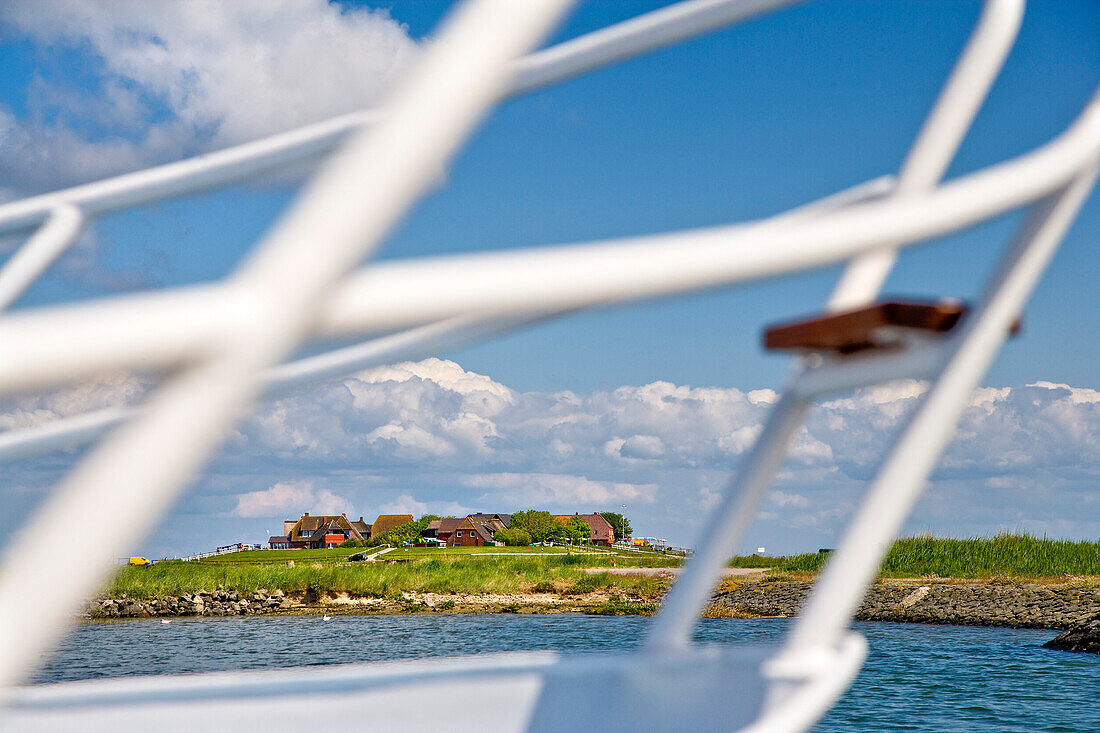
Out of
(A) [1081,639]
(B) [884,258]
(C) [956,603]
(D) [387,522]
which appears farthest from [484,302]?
(D) [387,522]

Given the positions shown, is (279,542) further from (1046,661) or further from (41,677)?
(1046,661)

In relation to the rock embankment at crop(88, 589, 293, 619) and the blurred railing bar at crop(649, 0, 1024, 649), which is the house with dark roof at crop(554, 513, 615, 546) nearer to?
the rock embankment at crop(88, 589, 293, 619)

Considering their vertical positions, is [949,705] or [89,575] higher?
[89,575]

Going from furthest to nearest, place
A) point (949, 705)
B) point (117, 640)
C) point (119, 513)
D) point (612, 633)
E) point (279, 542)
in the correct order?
point (279, 542) → point (117, 640) → point (612, 633) → point (949, 705) → point (119, 513)

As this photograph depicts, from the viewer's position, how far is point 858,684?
61.5 ft

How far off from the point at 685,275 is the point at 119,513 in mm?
930

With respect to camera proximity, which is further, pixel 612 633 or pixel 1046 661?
pixel 612 633

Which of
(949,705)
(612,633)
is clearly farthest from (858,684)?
(612,633)

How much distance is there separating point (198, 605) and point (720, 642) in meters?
26.7

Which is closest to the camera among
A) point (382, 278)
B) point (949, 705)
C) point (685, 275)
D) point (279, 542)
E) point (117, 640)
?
point (382, 278)

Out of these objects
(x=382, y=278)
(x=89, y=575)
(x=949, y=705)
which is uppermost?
(x=382, y=278)

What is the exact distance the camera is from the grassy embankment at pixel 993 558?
3281 cm

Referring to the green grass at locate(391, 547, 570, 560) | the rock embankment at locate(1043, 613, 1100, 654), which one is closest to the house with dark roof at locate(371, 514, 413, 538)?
the green grass at locate(391, 547, 570, 560)

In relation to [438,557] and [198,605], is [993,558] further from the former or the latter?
[438,557]
